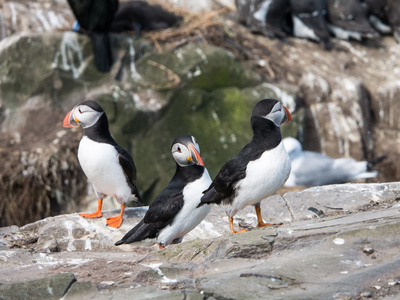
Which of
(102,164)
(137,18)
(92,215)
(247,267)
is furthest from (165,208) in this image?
(137,18)

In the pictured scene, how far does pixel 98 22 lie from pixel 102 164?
4.21 m

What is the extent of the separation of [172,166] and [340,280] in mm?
5739

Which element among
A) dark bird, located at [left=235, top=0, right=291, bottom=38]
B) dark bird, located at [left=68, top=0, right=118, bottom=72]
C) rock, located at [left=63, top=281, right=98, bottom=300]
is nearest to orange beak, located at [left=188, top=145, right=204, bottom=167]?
rock, located at [left=63, top=281, right=98, bottom=300]

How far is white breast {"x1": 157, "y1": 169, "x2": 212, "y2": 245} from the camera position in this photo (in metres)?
3.88

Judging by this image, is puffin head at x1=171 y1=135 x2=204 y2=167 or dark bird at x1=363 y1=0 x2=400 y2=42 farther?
dark bird at x1=363 y1=0 x2=400 y2=42

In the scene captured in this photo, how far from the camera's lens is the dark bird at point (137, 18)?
9117 mm

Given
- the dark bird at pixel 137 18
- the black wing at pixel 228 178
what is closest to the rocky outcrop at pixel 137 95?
the dark bird at pixel 137 18

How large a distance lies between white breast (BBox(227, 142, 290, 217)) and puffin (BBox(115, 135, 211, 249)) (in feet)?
1.37

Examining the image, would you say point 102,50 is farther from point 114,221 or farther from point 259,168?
point 259,168

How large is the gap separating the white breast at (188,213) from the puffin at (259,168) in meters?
0.22

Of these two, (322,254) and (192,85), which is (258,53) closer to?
(192,85)

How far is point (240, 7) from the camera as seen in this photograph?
9992 millimetres

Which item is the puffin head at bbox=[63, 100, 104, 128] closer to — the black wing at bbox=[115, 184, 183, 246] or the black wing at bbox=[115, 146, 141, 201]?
the black wing at bbox=[115, 146, 141, 201]

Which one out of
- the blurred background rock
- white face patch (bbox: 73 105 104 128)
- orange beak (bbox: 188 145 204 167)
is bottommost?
the blurred background rock
